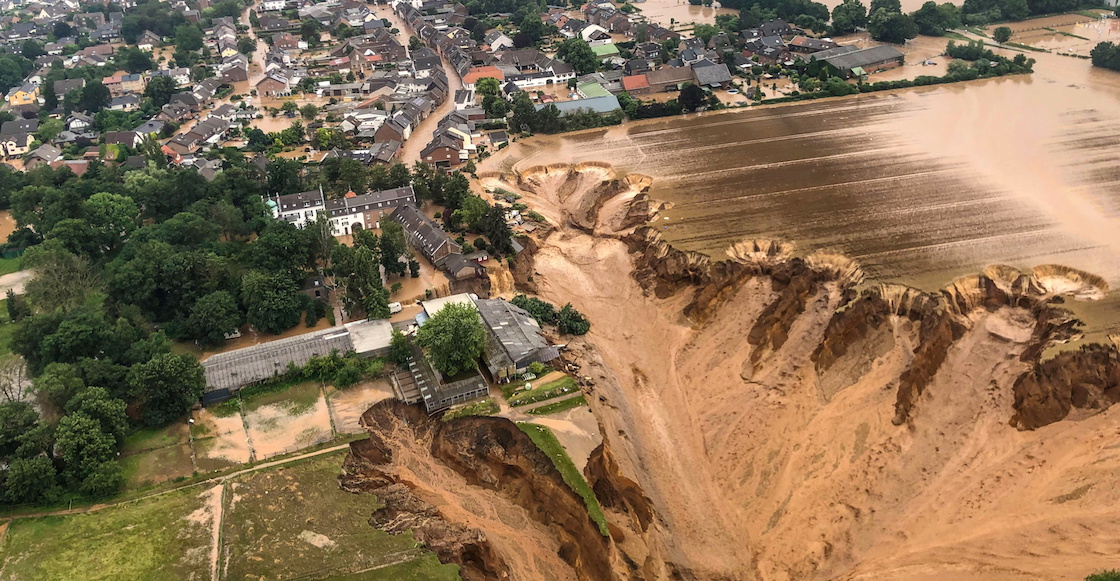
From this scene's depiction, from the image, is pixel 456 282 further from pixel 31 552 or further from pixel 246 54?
pixel 246 54

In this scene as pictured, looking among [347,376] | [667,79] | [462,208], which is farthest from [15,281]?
[667,79]

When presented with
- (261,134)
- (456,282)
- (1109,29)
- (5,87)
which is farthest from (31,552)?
(1109,29)

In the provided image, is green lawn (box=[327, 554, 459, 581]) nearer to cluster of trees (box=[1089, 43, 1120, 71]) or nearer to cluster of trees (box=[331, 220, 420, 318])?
cluster of trees (box=[331, 220, 420, 318])

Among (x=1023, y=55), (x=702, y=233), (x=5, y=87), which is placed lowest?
(x=5, y=87)

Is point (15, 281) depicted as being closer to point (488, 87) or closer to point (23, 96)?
point (23, 96)

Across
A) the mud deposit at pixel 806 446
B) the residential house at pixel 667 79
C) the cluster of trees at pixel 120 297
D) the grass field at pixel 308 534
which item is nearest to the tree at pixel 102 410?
the cluster of trees at pixel 120 297

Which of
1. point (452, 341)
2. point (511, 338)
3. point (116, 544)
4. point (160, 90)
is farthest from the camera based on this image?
point (160, 90)
